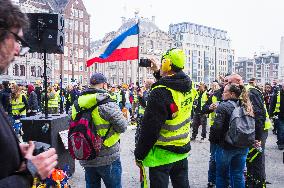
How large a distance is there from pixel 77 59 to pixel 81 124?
7544cm

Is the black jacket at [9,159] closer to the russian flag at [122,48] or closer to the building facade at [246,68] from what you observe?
the russian flag at [122,48]

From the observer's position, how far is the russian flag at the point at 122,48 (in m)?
8.42

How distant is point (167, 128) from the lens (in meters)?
3.87

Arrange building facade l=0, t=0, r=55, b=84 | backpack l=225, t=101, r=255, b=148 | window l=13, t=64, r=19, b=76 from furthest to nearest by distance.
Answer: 1. building facade l=0, t=0, r=55, b=84
2. window l=13, t=64, r=19, b=76
3. backpack l=225, t=101, r=255, b=148

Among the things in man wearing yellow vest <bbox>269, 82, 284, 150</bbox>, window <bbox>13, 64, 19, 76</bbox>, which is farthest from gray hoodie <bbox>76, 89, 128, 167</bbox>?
window <bbox>13, 64, 19, 76</bbox>

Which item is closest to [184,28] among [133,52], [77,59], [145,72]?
[145,72]

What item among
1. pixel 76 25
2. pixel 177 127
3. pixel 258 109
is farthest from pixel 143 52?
pixel 177 127

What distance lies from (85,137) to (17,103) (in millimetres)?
8141

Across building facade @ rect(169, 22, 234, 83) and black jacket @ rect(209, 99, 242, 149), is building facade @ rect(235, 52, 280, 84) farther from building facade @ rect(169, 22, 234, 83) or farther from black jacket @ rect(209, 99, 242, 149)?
black jacket @ rect(209, 99, 242, 149)

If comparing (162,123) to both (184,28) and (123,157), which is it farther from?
(184,28)

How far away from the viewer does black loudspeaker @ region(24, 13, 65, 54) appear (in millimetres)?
6401

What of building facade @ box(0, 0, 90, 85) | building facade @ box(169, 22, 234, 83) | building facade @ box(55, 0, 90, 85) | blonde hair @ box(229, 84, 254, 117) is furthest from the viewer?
building facade @ box(169, 22, 234, 83)

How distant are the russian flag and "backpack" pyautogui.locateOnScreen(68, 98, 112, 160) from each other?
3955mm

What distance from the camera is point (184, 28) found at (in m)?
108
